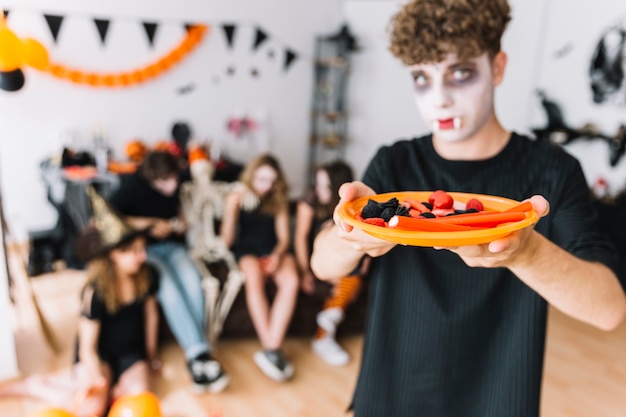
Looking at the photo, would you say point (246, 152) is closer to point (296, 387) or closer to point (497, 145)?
point (296, 387)

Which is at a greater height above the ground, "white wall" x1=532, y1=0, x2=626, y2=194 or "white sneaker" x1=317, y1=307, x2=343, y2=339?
"white wall" x1=532, y1=0, x2=626, y2=194

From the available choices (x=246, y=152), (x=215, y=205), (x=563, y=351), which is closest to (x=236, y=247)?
(x=215, y=205)

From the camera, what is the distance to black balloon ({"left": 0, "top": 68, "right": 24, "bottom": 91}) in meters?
1.29

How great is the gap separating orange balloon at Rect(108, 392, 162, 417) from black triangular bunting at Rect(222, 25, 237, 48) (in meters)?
2.93

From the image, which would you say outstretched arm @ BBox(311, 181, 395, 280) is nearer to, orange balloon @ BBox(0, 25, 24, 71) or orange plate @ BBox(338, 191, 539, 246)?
orange plate @ BBox(338, 191, 539, 246)

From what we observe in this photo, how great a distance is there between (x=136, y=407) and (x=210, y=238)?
3.04ft

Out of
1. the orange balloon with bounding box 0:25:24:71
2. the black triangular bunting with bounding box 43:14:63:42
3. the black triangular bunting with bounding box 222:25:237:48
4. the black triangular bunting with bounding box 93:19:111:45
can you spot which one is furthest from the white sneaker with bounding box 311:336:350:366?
the black triangular bunting with bounding box 222:25:237:48

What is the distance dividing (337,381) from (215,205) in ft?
3.18

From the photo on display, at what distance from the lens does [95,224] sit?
1.92 metres

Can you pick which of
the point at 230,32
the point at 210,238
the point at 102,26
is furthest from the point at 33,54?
the point at 230,32

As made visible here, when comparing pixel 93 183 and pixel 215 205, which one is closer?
pixel 215 205

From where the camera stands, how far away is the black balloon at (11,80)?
1293 millimetres

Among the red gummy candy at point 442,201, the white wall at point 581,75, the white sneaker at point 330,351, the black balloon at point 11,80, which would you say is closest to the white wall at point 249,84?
the white wall at point 581,75

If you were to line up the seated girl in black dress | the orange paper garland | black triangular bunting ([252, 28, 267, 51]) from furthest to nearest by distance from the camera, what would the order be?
black triangular bunting ([252, 28, 267, 51]), the orange paper garland, the seated girl in black dress
